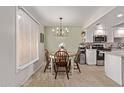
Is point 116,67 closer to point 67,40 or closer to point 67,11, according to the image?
point 67,11

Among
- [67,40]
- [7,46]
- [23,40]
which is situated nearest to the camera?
[7,46]

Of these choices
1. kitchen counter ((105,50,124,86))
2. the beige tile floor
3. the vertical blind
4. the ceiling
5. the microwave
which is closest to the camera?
the vertical blind

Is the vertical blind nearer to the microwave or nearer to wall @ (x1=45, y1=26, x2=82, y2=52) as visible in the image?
the microwave

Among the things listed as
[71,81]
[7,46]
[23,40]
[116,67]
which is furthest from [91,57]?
[7,46]

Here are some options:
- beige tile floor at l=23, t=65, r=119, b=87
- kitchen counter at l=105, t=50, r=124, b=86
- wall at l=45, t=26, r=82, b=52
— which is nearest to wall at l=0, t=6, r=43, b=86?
beige tile floor at l=23, t=65, r=119, b=87

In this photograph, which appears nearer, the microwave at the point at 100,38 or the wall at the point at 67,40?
the microwave at the point at 100,38

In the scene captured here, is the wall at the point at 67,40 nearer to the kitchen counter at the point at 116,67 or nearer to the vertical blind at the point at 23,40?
the vertical blind at the point at 23,40

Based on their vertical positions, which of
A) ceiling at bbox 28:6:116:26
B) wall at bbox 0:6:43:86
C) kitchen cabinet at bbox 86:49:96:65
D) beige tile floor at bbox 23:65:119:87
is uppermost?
ceiling at bbox 28:6:116:26

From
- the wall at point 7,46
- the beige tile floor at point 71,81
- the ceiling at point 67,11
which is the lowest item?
the beige tile floor at point 71,81

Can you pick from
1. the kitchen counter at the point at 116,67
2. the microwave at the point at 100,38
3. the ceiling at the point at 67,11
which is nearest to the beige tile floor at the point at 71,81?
the kitchen counter at the point at 116,67

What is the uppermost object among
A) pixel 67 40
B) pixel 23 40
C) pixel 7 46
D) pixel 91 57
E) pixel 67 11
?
pixel 67 11

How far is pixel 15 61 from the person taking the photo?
3930 mm
